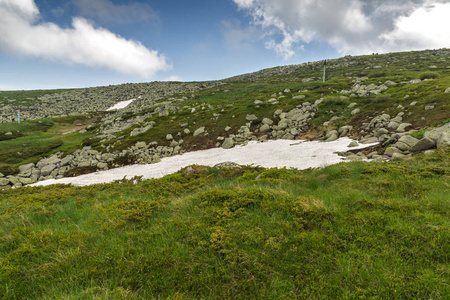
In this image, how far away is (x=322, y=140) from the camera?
22688mm

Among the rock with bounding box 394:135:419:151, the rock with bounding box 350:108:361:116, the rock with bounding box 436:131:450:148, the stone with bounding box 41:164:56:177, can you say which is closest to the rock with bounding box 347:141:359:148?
the rock with bounding box 394:135:419:151

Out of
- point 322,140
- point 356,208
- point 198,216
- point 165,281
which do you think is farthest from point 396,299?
point 322,140

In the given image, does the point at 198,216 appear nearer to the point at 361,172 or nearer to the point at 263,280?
the point at 263,280

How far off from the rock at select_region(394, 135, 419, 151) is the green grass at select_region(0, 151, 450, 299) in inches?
294

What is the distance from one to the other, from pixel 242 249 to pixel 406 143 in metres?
15.6

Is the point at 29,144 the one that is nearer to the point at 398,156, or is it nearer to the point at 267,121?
the point at 267,121

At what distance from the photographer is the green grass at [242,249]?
12.8ft


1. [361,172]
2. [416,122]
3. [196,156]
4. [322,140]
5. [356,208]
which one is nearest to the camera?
[356,208]

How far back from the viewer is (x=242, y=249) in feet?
15.7

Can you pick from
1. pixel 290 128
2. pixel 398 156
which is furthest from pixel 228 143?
pixel 398 156

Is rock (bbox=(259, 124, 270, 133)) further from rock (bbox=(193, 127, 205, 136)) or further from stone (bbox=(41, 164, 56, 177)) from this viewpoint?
stone (bbox=(41, 164, 56, 177))

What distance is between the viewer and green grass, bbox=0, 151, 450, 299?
154 inches

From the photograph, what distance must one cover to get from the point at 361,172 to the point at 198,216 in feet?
29.1

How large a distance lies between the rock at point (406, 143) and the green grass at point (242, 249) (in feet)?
24.5
